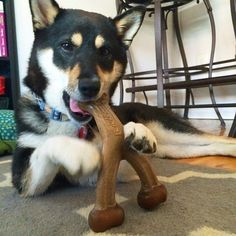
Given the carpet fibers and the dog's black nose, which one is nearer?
the carpet fibers

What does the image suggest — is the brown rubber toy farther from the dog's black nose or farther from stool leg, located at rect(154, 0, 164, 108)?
stool leg, located at rect(154, 0, 164, 108)

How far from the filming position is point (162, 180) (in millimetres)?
973

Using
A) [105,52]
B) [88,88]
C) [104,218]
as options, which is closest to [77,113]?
[88,88]

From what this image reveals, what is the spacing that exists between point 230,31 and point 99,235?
2.44 metres

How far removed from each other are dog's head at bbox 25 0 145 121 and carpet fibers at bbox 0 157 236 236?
24 cm

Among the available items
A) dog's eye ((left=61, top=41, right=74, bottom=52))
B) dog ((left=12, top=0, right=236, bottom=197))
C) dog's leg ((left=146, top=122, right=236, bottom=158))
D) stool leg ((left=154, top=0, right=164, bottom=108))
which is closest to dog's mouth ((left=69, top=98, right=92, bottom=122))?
dog ((left=12, top=0, right=236, bottom=197))

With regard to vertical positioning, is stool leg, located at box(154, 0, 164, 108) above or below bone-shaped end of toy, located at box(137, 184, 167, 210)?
above

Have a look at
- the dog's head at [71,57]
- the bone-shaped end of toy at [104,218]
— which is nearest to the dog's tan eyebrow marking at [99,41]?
the dog's head at [71,57]

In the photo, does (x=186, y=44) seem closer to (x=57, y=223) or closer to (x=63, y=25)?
(x=63, y=25)

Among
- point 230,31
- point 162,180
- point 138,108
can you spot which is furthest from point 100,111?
point 230,31

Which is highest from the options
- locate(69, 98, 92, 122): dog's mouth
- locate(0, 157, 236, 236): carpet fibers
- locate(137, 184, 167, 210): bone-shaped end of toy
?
locate(69, 98, 92, 122): dog's mouth

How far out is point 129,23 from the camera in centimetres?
111

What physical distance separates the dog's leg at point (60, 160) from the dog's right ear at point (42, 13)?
0.44 meters

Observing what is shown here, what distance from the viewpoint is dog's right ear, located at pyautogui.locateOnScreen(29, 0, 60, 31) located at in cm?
97
